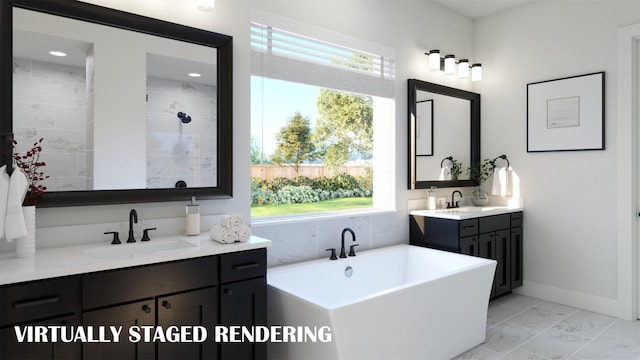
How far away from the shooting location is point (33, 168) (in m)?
2.04

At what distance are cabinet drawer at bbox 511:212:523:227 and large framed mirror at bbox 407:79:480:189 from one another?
1.77 ft

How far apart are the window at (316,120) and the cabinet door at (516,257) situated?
4.51 feet

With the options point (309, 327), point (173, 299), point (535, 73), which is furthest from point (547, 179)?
point (173, 299)

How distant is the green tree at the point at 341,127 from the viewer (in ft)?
15.7

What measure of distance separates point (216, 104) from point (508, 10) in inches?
133

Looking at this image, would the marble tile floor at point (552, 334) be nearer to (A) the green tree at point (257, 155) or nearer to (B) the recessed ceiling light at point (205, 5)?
(A) the green tree at point (257, 155)

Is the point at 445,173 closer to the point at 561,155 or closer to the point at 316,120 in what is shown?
the point at 561,155

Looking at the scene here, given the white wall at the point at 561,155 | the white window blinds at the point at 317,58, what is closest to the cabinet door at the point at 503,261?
the white wall at the point at 561,155

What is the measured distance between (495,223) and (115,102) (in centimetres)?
332

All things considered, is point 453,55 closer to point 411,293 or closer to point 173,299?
point 411,293

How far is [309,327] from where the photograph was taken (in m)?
2.23

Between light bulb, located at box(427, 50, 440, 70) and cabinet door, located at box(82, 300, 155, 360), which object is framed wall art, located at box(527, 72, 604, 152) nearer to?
light bulb, located at box(427, 50, 440, 70)

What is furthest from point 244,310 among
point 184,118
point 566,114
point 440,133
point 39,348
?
point 566,114

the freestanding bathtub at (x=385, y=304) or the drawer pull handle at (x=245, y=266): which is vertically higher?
the drawer pull handle at (x=245, y=266)
